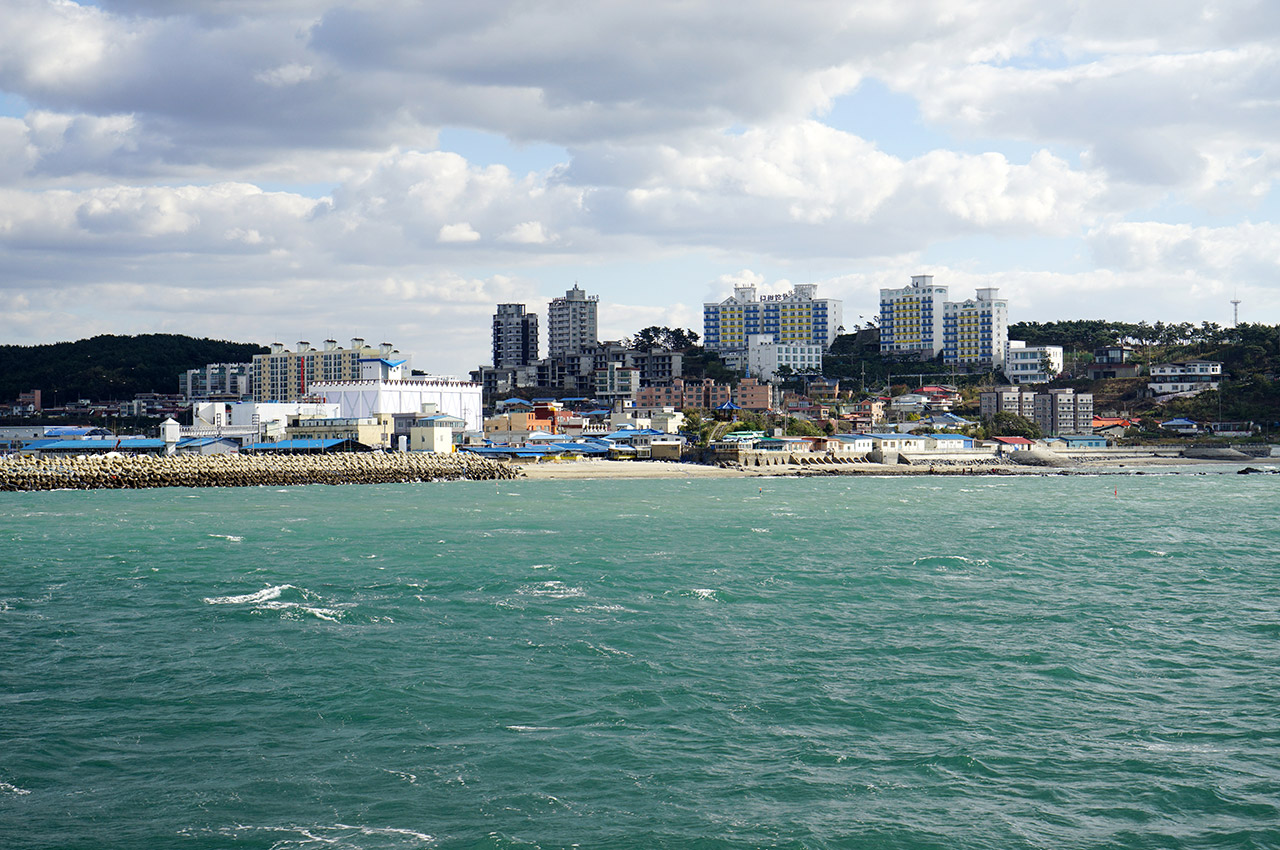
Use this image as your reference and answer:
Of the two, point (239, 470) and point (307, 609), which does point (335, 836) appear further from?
point (239, 470)

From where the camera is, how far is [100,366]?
179 m

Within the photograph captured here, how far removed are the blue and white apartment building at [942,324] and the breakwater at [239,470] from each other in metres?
101

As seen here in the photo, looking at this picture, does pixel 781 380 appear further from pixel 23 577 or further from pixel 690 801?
pixel 690 801

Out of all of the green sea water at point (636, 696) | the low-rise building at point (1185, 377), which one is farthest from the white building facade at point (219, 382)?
the low-rise building at point (1185, 377)

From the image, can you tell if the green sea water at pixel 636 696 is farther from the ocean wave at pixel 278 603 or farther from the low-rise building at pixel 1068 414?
the low-rise building at pixel 1068 414

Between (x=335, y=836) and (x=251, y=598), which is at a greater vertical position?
(x=251, y=598)

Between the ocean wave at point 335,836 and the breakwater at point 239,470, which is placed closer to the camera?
the ocean wave at point 335,836

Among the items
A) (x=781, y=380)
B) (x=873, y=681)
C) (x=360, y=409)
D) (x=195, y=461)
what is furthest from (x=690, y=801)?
(x=781, y=380)

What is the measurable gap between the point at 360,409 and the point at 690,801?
107 metres

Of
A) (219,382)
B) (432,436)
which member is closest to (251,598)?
(432,436)

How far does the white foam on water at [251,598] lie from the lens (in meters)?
27.5

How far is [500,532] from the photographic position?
45.1 meters

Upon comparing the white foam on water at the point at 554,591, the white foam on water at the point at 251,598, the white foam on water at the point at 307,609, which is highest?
the white foam on water at the point at 251,598

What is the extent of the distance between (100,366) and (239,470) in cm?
11446
